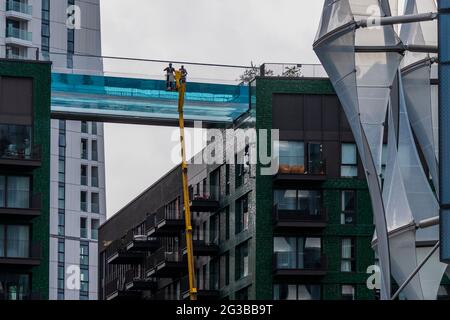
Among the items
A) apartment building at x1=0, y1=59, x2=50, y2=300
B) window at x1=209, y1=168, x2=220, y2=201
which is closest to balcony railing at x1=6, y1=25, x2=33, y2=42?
window at x1=209, y1=168, x2=220, y2=201

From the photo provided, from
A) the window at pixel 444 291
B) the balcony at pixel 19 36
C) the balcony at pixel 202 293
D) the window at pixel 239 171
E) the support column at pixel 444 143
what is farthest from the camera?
the balcony at pixel 19 36

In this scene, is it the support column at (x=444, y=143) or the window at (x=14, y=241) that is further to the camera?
the window at (x=14, y=241)

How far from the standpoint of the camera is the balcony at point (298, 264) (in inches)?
3558

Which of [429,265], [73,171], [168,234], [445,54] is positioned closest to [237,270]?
[168,234]

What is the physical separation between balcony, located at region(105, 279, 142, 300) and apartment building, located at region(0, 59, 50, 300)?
19178 mm

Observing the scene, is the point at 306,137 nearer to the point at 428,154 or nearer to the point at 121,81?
the point at 121,81

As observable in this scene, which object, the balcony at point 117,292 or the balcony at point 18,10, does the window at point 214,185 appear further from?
the balcony at point 18,10

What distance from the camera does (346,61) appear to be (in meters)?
61.5

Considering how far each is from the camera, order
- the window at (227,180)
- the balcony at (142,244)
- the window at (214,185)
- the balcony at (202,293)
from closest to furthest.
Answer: the balcony at (202,293) < the window at (227,180) < the window at (214,185) < the balcony at (142,244)

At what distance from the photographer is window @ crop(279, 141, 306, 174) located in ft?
302

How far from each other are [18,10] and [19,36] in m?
2.67

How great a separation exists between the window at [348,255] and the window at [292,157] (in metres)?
4.68

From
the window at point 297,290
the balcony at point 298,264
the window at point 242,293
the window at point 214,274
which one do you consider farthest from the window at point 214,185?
the window at point 297,290

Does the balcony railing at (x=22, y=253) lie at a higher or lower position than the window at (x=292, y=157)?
lower
